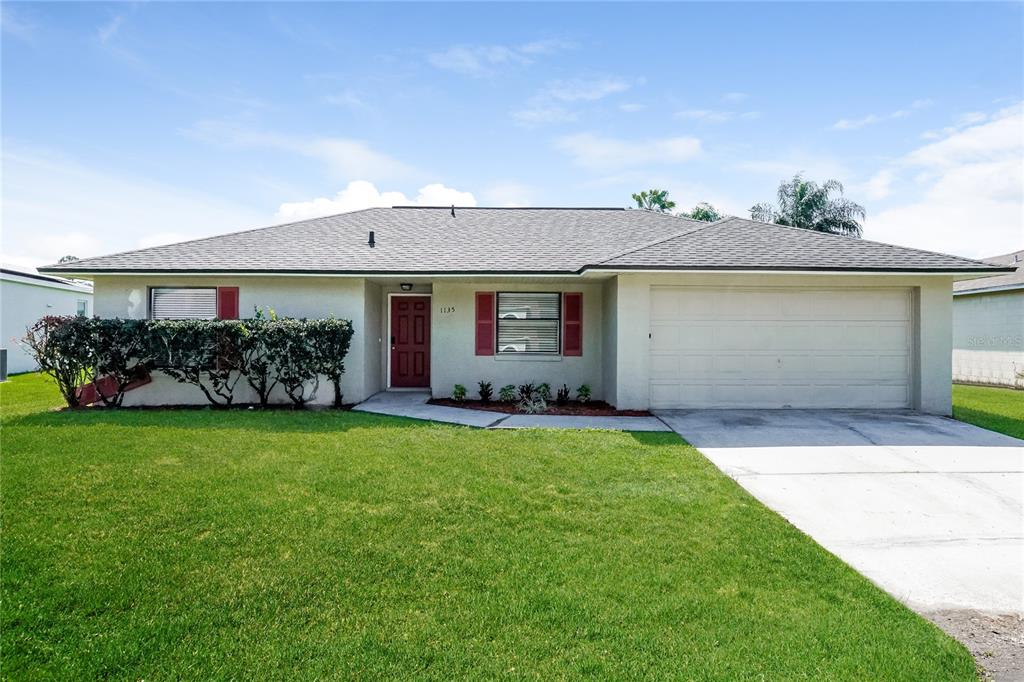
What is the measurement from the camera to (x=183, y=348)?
9.24m

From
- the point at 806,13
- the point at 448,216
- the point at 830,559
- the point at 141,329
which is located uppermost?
the point at 806,13

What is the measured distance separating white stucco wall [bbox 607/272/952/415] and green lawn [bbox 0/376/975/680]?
3.60m

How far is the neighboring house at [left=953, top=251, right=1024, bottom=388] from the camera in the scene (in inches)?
551

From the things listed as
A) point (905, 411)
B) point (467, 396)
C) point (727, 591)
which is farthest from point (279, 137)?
point (905, 411)

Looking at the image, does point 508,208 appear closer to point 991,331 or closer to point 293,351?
point 293,351

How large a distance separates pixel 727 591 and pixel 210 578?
341 cm

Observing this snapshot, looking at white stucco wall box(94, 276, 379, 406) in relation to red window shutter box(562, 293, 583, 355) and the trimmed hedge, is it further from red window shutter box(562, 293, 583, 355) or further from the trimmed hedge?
red window shutter box(562, 293, 583, 355)

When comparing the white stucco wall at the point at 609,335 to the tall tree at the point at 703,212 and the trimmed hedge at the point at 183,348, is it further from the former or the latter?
the tall tree at the point at 703,212

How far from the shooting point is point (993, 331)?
14773mm

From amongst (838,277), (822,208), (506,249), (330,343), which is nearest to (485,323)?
(506,249)

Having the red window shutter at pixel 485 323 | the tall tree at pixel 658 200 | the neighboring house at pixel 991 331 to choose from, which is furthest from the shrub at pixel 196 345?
the tall tree at pixel 658 200

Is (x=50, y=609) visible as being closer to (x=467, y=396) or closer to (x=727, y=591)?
(x=727, y=591)

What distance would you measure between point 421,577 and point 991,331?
18.9 m

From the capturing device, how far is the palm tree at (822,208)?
22.5 metres
